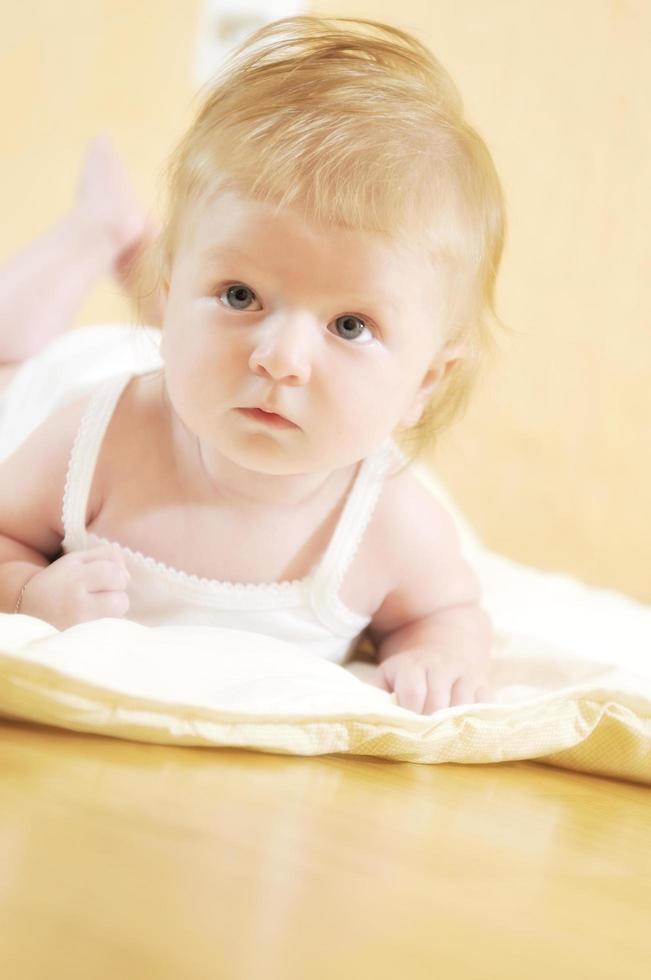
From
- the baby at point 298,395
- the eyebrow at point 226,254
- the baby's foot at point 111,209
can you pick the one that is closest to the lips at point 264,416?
the baby at point 298,395

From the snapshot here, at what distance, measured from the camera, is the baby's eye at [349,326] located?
33.7 inches

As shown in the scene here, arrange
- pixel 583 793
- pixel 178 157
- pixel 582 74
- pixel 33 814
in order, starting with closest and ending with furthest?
1. pixel 33 814
2. pixel 583 793
3. pixel 178 157
4. pixel 582 74

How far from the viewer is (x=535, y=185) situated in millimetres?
2500

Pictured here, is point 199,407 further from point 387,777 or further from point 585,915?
point 585,915

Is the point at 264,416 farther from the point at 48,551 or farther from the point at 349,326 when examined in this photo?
the point at 48,551

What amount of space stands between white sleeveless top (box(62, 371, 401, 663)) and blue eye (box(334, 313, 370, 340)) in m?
0.20

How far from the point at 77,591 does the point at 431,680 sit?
0.28 metres

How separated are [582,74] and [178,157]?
5.82ft

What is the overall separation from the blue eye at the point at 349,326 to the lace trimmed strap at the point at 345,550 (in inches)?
7.8

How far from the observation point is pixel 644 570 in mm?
2477

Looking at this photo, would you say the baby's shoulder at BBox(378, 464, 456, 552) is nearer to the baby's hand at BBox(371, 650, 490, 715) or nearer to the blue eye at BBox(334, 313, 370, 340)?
the baby's hand at BBox(371, 650, 490, 715)

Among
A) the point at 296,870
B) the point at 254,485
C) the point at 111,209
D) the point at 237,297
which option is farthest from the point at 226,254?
the point at 111,209

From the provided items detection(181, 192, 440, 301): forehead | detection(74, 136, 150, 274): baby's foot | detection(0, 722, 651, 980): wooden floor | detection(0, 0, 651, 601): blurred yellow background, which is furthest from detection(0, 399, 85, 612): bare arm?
detection(0, 0, 651, 601): blurred yellow background

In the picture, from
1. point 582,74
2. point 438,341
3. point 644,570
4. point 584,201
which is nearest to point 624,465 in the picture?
point 644,570
